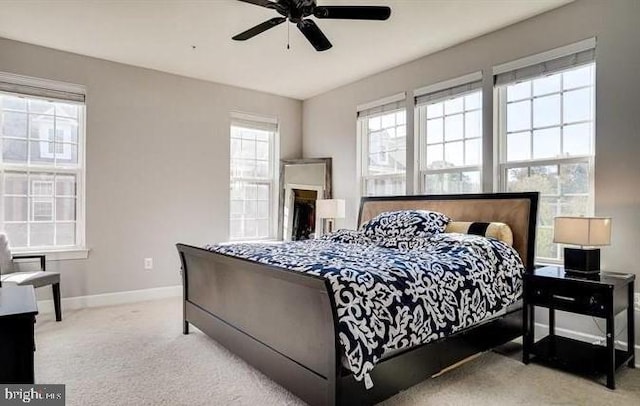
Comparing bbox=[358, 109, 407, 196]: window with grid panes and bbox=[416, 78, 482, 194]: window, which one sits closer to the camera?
bbox=[416, 78, 482, 194]: window

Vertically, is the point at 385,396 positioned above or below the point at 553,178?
below

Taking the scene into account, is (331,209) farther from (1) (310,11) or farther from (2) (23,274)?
(2) (23,274)

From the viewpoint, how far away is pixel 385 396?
6.72ft

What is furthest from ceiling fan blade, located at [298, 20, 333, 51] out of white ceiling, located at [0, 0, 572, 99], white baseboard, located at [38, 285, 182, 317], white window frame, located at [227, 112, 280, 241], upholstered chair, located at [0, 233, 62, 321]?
white baseboard, located at [38, 285, 182, 317]

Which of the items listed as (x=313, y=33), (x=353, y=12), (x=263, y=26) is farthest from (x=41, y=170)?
(x=353, y=12)

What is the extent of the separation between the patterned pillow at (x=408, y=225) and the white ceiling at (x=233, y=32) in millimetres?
1654

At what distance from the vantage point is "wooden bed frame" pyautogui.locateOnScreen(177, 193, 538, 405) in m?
1.92

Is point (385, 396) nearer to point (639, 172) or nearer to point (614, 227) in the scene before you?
point (614, 227)

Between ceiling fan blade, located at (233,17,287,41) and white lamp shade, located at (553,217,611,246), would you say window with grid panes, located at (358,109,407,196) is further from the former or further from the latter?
ceiling fan blade, located at (233,17,287,41)

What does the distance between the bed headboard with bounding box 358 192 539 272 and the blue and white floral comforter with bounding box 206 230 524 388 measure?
0.67 ft

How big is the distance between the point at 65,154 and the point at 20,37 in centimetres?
115

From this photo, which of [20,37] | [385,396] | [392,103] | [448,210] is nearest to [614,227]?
[448,210]

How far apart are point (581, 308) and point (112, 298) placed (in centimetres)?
438

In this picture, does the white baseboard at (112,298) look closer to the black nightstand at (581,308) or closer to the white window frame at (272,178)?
the white window frame at (272,178)
